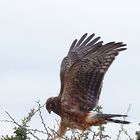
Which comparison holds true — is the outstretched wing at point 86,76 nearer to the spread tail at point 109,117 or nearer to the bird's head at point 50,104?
the bird's head at point 50,104

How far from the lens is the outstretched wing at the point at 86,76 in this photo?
646 centimetres

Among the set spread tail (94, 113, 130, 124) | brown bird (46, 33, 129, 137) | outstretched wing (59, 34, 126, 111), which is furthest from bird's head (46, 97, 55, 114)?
spread tail (94, 113, 130, 124)

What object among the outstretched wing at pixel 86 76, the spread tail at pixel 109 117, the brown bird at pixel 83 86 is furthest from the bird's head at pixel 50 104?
the spread tail at pixel 109 117

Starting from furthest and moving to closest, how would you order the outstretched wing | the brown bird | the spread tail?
the outstretched wing < the brown bird < the spread tail

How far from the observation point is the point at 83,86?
664 cm

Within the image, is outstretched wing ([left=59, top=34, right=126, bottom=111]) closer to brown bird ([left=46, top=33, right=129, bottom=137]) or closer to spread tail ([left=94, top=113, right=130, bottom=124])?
brown bird ([left=46, top=33, right=129, bottom=137])

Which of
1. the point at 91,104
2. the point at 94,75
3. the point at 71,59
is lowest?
the point at 91,104

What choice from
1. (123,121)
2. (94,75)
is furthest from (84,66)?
(123,121)

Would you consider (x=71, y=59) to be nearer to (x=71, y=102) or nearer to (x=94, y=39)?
(x=94, y=39)

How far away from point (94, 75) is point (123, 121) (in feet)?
4.43

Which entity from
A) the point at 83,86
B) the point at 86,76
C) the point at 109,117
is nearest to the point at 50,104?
the point at 83,86

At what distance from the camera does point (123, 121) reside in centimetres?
553

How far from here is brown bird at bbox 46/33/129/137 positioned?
6.28 m

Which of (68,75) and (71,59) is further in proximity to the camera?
(71,59)
